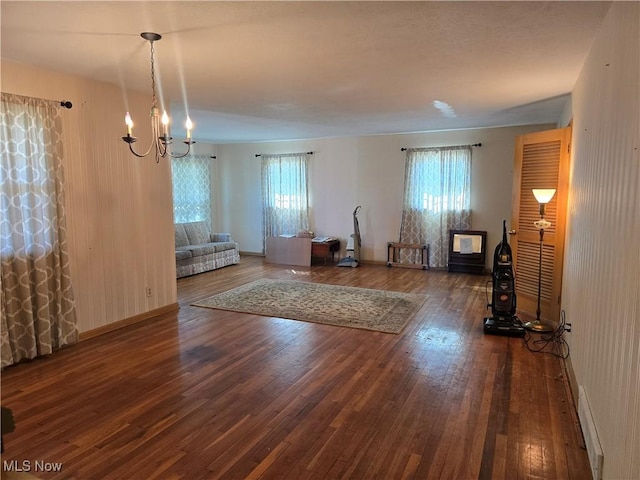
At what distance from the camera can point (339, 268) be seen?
7.59 metres

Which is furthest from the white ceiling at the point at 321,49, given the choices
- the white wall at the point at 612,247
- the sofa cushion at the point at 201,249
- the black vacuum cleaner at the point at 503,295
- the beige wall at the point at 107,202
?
the sofa cushion at the point at 201,249

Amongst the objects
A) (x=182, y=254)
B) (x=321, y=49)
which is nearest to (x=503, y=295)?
(x=321, y=49)

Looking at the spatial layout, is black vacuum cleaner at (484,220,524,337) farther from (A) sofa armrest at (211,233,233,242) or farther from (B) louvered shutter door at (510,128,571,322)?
(A) sofa armrest at (211,233,233,242)

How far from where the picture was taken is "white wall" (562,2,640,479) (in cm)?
154

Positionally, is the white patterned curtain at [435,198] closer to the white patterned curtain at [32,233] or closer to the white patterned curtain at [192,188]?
the white patterned curtain at [192,188]

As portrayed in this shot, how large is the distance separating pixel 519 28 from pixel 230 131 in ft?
18.0

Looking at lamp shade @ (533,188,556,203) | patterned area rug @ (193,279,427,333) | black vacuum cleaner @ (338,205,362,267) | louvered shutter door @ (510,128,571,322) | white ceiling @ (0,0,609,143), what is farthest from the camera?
black vacuum cleaner @ (338,205,362,267)

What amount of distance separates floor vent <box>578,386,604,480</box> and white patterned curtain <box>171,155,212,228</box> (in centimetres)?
731

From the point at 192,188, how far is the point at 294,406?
6.75m

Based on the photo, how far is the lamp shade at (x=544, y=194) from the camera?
3.92 metres

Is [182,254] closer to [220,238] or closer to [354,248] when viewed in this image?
[220,238]

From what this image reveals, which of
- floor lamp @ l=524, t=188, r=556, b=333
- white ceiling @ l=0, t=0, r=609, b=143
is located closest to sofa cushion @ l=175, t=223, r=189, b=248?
white ceiling @ l=0, t=0, r=609, b=143

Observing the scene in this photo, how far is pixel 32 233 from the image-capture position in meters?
3.37

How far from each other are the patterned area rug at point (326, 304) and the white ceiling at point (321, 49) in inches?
95.0
